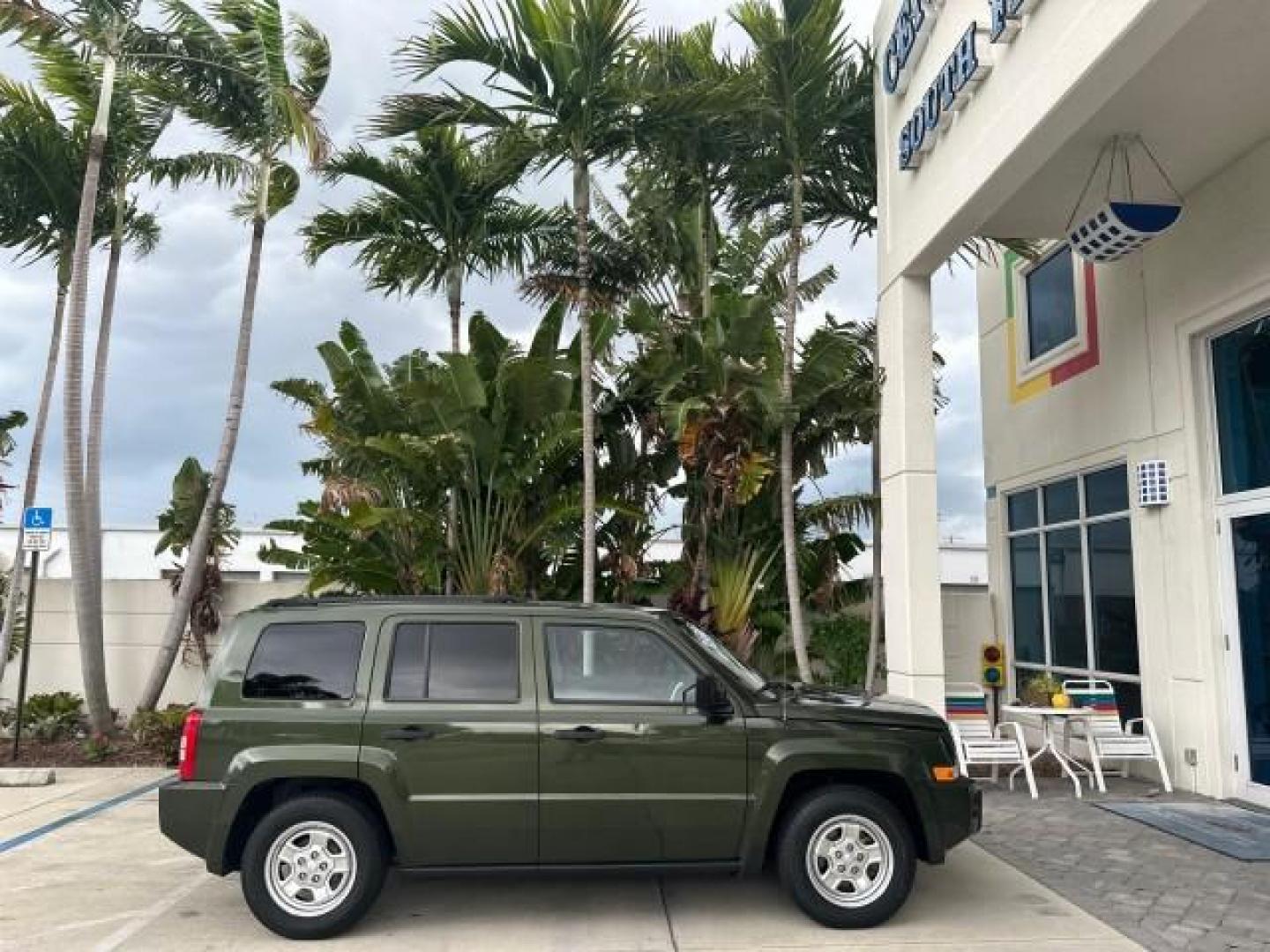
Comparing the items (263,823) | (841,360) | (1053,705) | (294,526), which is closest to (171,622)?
(294,526)

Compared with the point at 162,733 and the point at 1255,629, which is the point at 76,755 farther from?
the point at 1255,629

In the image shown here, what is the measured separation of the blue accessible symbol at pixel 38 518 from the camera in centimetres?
1047

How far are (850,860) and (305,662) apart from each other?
3.19 metres

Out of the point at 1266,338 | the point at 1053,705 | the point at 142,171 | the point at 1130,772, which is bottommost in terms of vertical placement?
the point at 1130,772

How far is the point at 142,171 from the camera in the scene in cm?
1230

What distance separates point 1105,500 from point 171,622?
10.3 metres

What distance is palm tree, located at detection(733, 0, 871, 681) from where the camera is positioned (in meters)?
9.75

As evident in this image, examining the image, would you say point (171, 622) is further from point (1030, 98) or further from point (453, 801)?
point (1030, 98)

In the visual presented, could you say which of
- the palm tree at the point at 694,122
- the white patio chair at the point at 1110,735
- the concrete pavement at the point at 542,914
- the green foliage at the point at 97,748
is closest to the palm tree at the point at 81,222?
the green foliage at the point at 97,748

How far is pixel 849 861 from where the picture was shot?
5.43 metres

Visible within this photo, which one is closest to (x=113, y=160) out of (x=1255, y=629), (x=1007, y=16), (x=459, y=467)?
(x=459, y=467)

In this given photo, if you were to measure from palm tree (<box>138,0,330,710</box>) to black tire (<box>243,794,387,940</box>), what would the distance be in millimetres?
6986

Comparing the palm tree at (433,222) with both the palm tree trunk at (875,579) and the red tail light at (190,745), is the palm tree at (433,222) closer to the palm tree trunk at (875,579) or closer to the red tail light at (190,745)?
the palm tree trunk at (875,579)

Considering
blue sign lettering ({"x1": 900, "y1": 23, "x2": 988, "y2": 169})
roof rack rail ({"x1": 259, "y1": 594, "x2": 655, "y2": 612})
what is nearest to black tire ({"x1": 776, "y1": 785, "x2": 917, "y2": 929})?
roof rack rail ({"x1": 259, "y1": 594, "x2": 655, "y2": 612})
